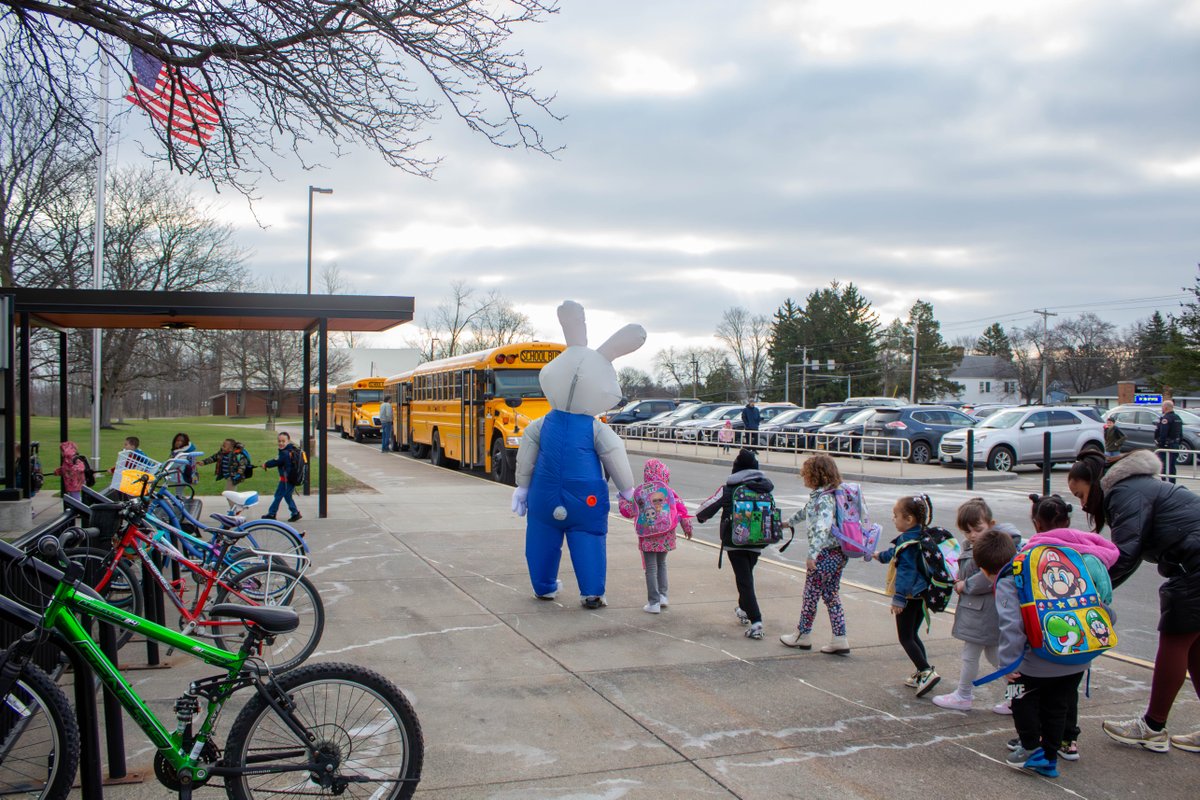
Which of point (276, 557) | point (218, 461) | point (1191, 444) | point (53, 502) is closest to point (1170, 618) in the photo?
point (276, 557)

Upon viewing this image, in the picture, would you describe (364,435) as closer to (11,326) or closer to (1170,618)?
(11,326)

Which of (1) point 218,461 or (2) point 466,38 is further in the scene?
(1) point 218,461

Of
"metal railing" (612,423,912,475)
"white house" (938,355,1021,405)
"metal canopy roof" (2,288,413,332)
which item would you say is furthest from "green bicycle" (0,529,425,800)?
"white house" (938,355,1021,405)

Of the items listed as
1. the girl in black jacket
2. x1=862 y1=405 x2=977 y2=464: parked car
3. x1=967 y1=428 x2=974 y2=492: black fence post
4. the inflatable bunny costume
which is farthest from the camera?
x1=862 y1=405 x2=977 y2=464: parked car

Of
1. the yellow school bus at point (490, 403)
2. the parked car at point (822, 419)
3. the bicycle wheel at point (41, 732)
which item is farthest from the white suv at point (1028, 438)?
the bicycle wheel at point (41, 732)

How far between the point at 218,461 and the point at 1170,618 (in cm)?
974

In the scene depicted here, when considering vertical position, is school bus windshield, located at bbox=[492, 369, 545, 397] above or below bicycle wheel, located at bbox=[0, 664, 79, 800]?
above

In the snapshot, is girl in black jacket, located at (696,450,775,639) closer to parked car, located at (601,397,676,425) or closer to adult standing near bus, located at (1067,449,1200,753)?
adult standing near bus, located at (1067,449,1200,753)

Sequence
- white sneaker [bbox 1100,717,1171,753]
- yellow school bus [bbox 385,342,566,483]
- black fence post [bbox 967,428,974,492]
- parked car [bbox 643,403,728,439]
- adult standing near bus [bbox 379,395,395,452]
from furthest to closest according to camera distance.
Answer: parked car [bbox 643,403,728,439], adult standing near bus [bbox 379,395,395,452], yellow school bus [bbox 385,342,566,483], black fence post [bbox 967,428,974,492], white sneaker [bbox 1100,717,1171,753]

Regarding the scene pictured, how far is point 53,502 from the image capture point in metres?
15.2

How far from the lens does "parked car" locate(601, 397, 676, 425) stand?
47.4 m

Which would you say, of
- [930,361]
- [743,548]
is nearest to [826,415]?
[743,548]

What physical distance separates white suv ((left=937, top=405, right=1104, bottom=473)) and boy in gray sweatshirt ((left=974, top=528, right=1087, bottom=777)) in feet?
66.1

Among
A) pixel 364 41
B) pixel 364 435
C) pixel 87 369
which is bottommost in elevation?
pixel 364 435
